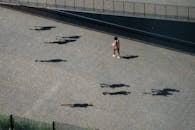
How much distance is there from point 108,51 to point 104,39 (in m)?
1.28

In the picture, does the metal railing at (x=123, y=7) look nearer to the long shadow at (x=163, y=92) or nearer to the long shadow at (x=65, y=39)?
the long shadow at (x=65, y=39)

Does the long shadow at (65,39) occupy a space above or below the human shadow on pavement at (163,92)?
above

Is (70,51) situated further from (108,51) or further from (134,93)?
(134,93)

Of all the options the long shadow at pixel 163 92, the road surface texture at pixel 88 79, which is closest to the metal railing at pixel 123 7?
the road surface texture at pixel 88 79

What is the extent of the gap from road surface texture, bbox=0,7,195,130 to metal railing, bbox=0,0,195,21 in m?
1.03

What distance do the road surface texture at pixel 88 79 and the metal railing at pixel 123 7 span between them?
1.03 m

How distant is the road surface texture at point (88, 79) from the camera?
115 ft

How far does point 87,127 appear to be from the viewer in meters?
33.9

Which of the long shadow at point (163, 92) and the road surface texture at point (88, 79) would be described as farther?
the long shadow at point (163, 92)

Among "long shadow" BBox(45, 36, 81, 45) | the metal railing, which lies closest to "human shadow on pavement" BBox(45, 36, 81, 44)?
"long shadow" BBox(45, 36, 81, 45)

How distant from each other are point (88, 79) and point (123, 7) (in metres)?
5.79

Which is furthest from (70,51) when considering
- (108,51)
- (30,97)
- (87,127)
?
(87,127)

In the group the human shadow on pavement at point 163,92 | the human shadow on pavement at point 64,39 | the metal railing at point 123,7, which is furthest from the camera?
the human shadow on pavement at point 64,39

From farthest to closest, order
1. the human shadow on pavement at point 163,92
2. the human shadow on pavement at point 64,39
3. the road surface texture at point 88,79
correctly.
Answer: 1. the human shadow on pavement at point 64,39
2. the human shadow on pavement at point 163,92
3. the road surface texture at point 88,79
